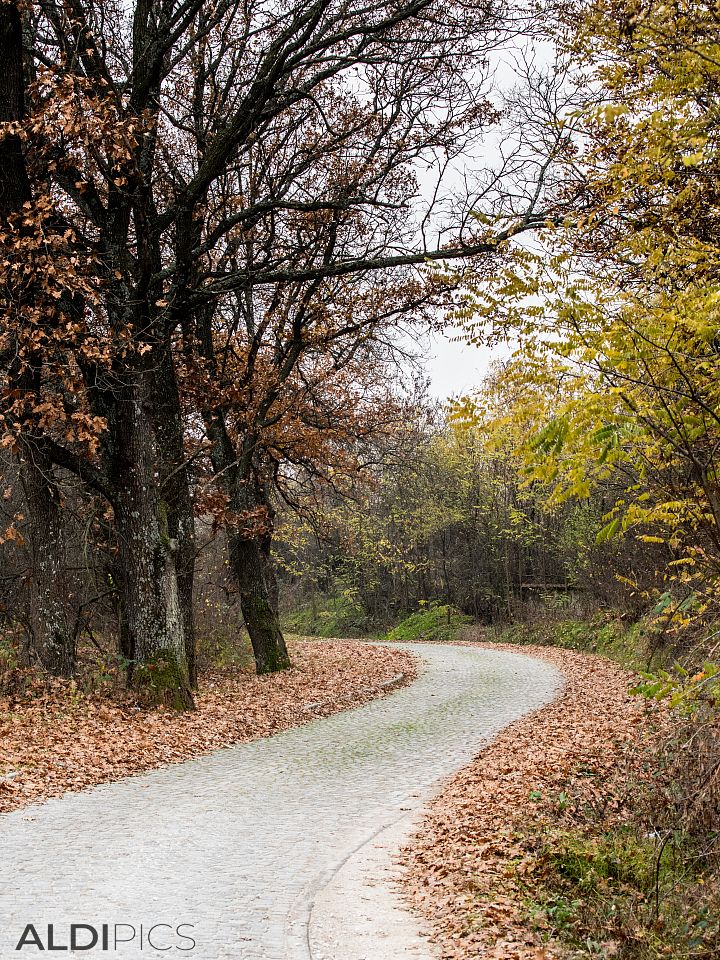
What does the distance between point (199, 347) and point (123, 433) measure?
464 cm

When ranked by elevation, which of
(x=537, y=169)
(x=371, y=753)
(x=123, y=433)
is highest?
(x=537, y=169)

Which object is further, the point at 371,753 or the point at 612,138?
the point at 371,753

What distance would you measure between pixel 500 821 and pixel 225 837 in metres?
2.45

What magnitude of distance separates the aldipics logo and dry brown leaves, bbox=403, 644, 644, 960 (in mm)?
1645

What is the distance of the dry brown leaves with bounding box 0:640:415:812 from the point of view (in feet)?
31.3

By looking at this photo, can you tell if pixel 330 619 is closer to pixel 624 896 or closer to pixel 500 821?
pixel 500 821

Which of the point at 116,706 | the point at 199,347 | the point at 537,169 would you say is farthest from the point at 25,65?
the point at 116,706

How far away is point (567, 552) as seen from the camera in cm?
2791

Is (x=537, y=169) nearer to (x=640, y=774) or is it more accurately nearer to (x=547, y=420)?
(x=547, y=420)

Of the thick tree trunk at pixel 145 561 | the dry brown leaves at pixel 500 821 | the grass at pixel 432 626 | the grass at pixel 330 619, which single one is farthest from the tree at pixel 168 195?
the grass at pixel 330 619

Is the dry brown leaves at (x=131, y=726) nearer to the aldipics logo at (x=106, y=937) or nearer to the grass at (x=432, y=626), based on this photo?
the aldipics logo at (x=106, y=937)

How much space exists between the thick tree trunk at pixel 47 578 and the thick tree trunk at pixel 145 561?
110 centimetres

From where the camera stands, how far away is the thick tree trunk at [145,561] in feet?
43.4

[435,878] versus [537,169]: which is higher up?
[537,169]
